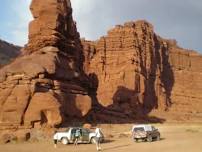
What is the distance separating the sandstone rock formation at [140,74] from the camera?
87.9 m

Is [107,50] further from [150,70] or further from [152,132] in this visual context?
[152,132]

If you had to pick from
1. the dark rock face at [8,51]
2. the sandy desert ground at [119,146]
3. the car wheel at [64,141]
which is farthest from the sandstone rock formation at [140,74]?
the car wheel at [64,141]

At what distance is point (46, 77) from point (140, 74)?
1798 inches

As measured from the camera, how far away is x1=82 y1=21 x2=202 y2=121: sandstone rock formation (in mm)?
87875

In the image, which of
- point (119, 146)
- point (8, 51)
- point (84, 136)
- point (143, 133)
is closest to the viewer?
point (119, 146)

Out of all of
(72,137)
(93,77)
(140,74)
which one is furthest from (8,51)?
(72,137)

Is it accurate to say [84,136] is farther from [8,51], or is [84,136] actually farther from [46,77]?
[8,51]

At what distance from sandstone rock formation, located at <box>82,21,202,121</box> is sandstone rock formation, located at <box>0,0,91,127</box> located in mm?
28362

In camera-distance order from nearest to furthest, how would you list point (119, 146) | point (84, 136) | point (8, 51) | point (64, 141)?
point (119, 146) < point (84, 136) < point (64, 141) < point (8, 51)

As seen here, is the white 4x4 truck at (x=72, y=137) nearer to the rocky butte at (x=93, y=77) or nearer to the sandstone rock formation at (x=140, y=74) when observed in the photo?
the rocky butte at (x=93, y=77)

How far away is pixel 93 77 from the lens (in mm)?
61625

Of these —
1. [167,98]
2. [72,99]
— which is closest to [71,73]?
[72,99]

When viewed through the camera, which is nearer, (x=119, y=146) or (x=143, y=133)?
(x=119, y=146)

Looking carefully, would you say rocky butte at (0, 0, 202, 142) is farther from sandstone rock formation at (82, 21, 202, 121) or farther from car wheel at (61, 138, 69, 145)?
car wheel at (61, 138, 69, 145)
